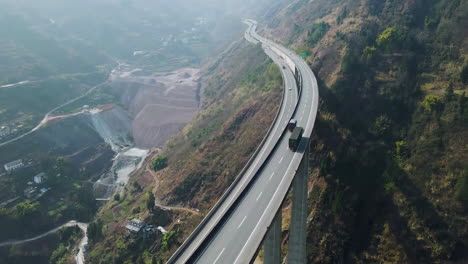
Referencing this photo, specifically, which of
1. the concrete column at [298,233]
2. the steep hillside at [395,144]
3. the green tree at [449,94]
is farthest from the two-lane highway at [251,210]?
the green tree at [449,94]

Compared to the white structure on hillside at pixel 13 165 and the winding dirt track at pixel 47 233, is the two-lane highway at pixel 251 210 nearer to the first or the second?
the winding dirt track at pixel 47 233

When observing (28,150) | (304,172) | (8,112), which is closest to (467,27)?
(304,172)

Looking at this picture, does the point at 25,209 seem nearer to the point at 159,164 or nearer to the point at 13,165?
the point at 13,165

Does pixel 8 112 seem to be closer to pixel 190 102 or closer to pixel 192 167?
pixel 190 102

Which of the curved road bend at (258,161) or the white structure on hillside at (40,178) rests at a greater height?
the curved road bend at (258,161)

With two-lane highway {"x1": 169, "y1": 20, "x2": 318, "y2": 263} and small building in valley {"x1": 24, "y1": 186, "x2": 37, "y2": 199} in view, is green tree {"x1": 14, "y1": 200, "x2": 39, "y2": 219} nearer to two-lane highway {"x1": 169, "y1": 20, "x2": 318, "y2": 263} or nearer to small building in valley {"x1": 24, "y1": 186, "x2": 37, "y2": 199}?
small building in valley {"x1": 24, "y1": 186, "x2": 37, "y2": 199}

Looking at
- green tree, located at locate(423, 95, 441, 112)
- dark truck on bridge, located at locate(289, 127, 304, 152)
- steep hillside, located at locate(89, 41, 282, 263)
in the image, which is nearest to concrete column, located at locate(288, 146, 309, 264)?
dark truck on bridge, located at locate(289, 127, 304, 152)
